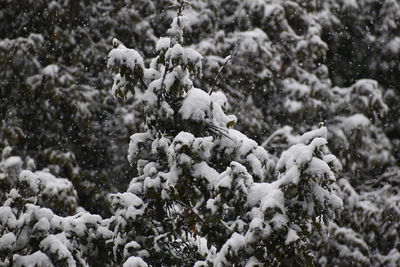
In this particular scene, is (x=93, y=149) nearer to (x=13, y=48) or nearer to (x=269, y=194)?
(x=13, y=48)

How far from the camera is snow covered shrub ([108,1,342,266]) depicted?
7.76 ft

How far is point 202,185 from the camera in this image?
2.57 m

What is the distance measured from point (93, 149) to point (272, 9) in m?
3.28

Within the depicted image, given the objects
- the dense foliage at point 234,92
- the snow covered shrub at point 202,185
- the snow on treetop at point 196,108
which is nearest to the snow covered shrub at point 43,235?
the snow covered shrub at point 202,185

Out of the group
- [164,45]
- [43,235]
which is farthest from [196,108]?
[43,235]

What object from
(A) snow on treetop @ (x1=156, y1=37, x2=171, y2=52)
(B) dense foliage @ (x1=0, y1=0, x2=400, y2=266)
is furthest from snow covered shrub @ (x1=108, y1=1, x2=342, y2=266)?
(B) dense foliage @ (x1=0, y1=0, x2=400, y2=266)

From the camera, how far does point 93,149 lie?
7008mm

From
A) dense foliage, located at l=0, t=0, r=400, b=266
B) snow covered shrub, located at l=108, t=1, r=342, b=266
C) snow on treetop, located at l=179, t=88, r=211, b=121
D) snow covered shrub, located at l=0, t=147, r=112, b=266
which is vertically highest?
snow on treetop, located at l=179, t=88, r=211, b=121

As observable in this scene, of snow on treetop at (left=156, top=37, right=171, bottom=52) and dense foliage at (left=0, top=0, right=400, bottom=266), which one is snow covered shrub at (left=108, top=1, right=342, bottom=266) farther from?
dense foliage at (left=0, top=0, right=400, bottom=266)

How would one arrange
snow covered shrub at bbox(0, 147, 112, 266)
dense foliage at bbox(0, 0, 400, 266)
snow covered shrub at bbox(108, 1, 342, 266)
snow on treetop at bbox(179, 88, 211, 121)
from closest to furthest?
snow covered shrub at bbox(108, 1, 342, 266)
snow covered shrub at bbox(0, 147, 112, 266)
snow on treetop at bbox(179, 88, 211, 121)
dense foliage at bbox(0, 0, 400, 266)

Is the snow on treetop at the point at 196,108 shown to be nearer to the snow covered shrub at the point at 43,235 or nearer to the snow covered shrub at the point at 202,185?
the snow covered shrub at the point at 202,185

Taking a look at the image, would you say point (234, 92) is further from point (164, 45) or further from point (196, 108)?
point (196, 108)

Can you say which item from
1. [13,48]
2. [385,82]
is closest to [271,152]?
[385,82]

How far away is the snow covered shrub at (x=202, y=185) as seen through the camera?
93.1 inches
